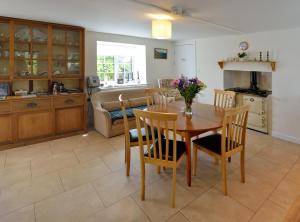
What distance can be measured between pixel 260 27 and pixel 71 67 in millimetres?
3610

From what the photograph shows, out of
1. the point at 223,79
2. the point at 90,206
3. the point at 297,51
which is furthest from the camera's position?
the point at 223,79

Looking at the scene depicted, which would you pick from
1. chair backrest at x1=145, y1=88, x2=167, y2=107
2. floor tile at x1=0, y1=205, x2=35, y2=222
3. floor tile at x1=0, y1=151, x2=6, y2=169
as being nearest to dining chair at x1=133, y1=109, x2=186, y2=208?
floor tile at x1=0, y1=205, x2=35, y2=222

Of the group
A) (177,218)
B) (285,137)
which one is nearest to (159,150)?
(177,218)

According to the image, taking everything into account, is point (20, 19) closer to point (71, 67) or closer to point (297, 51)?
point (71, 67)

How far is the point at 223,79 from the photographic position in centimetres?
483

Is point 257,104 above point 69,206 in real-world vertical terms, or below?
above

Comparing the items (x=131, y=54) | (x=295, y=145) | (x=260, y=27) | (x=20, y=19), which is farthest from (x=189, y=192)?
(x=131, y=54)

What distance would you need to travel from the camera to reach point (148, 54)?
17.8 feet

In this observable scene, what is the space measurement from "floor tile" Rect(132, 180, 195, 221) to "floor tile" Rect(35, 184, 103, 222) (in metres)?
0.45

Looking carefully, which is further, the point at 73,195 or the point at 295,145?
the point at 295,145

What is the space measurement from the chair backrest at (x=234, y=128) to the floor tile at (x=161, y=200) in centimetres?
65

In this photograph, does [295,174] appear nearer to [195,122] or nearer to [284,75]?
[195,122]

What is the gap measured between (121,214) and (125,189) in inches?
15.8

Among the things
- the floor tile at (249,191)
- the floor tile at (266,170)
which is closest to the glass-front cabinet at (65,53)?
the floor tile at (249,191)
